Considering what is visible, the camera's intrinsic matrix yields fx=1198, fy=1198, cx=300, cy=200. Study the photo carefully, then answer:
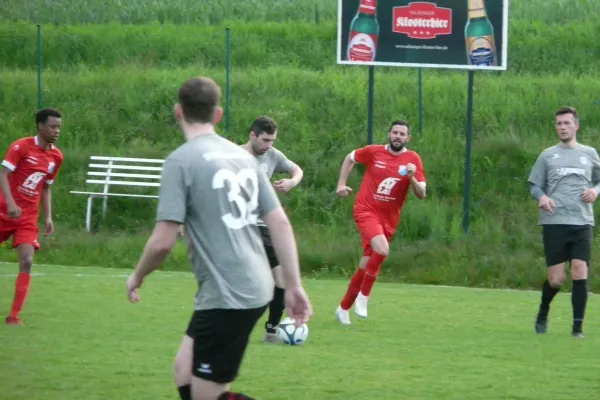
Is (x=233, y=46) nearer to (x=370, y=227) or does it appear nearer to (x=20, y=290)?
(x=370, y=227)

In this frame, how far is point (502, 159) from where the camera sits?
75.8 ft

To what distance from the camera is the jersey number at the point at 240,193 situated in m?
5.23

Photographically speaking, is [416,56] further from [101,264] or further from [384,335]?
[384,335]

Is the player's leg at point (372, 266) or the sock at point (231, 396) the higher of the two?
the sock at point (231, 396)

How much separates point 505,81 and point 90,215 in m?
10.1

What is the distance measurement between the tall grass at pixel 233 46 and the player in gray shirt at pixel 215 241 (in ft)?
76.5

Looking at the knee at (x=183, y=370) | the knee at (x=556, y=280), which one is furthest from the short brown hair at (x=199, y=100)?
the knee at (x=556, y=280)

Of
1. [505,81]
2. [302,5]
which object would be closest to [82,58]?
[302,5]

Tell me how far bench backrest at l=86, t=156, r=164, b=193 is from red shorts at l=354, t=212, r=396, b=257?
10.3 metres

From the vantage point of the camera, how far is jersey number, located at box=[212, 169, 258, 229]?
17.1 feet

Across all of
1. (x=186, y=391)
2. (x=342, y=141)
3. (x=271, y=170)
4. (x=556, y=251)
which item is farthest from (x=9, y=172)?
(x=342, y=141)

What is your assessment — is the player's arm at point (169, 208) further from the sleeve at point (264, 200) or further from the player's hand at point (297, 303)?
the player's hand at point (297, 303)

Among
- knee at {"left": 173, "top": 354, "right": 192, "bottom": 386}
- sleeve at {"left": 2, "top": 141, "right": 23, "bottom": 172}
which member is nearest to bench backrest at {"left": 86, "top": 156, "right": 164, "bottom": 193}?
sleeve at {"left": 2, "top": 141, "right": 23, "bottom": 172}

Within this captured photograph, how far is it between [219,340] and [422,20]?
1497 centimetres
